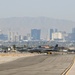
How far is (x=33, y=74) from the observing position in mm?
48469

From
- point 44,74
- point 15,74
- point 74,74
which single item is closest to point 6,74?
point 15,74

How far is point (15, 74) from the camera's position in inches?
1895

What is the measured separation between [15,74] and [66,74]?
5.79 meters

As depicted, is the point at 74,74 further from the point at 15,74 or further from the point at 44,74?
the point at 15,74

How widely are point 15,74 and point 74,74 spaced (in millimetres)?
6708

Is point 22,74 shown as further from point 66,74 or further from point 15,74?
point 66,74

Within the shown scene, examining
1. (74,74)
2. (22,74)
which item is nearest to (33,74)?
(22,74)

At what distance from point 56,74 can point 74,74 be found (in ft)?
7.02

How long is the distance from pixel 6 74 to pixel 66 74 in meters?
6.83

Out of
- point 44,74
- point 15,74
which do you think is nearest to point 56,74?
point 44,74

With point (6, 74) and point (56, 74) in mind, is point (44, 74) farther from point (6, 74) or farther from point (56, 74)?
point (6, 74)

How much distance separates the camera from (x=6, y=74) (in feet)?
158

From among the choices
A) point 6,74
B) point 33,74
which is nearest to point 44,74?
point 33,74

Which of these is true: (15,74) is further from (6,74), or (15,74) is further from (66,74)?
(66,74)
